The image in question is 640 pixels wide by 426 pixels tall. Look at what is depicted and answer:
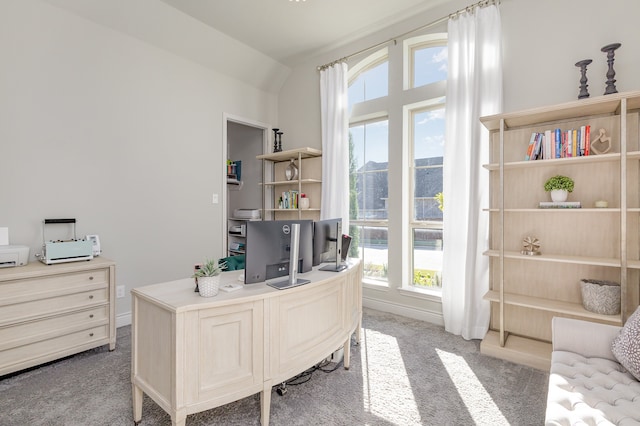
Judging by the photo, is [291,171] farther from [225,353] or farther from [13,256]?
[225,353]

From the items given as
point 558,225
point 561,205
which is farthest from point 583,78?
point 558,225

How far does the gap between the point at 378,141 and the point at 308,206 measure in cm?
134

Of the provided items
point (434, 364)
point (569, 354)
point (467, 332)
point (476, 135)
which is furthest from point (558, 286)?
point (476, 135)

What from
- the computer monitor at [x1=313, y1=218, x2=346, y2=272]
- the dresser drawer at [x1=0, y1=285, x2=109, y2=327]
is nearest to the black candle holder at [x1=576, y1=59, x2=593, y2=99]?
the computer monitor at [x1=313, y1=218, x2=346, y2=272]

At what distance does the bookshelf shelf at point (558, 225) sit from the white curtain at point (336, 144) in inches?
67.0

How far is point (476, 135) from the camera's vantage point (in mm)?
2900

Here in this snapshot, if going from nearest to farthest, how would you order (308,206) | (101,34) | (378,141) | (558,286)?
1. (558,286)
2. (101,34)
3. (378,141)
4. (308,206)

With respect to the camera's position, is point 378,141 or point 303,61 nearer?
point 378,141

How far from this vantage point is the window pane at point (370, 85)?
3.87 meters

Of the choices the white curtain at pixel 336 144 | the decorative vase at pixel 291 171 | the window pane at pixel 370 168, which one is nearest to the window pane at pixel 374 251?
the window pane at pixel 370 168

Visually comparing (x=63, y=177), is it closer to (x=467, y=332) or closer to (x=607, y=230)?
(x=467, y=332)

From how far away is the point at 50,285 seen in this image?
7.86 feet

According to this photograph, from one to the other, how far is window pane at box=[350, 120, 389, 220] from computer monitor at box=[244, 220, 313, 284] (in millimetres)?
2093

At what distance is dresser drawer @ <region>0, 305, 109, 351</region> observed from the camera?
2209 mm
